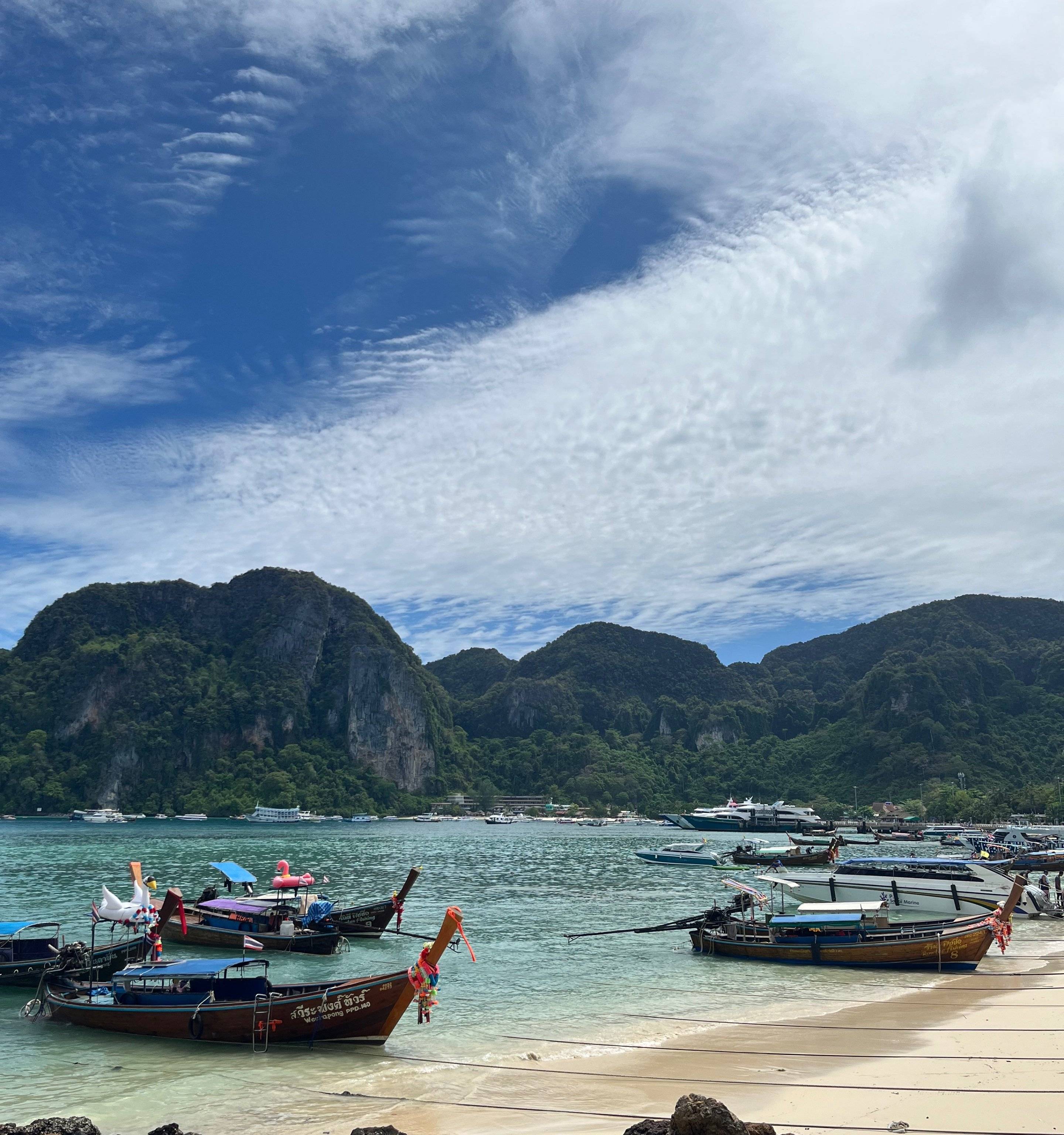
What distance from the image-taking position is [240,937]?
2859cm

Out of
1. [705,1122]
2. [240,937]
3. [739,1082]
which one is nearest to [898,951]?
[739,1082]

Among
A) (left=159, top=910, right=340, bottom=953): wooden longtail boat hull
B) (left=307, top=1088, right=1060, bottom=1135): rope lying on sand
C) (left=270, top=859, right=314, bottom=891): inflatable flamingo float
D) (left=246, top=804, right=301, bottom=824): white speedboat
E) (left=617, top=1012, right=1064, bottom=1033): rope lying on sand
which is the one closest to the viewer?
(left=307, top=1088, right=1060, bottom=1135): rope lying on sand

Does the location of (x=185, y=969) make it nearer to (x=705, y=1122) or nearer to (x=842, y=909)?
(x=705, y=1122)

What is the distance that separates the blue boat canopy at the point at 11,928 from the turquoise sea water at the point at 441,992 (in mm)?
1496

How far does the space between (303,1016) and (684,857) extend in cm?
5863

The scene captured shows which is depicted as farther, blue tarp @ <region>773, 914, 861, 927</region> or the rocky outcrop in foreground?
blue tarp @ <region>773, 914, 861, 927</region>

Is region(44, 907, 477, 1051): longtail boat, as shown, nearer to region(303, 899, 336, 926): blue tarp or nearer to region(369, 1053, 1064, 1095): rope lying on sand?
region(369, 1053, 1064, 1095): rope lying on sand

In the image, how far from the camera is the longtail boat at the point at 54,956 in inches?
826

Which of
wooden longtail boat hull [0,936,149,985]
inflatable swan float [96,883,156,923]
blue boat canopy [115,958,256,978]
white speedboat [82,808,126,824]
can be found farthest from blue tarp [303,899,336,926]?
white speedboat [82,808,126,824]

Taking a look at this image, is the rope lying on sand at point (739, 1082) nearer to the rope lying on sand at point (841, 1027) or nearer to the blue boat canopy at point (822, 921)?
the rope lying on sand at point (841, 1027)

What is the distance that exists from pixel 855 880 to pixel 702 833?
10922 cm

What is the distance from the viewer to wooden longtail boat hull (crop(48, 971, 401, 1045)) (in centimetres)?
1636

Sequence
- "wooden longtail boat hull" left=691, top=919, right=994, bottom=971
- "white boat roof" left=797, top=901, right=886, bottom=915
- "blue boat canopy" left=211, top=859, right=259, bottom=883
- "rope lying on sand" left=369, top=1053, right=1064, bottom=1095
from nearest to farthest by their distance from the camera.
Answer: "rope lying on sand" left=369, top=1053, right=1064, bottom=1095 → "wooden longtail boat hull" left=691, top=919, right=994, bottom=971 → "white boat roof" left=797, top=901, right=886, bottom=915 → "blue boat canopy" left=211, top=859, right=259, bottom=883

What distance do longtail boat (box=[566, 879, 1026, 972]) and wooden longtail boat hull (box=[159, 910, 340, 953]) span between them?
469 inches
